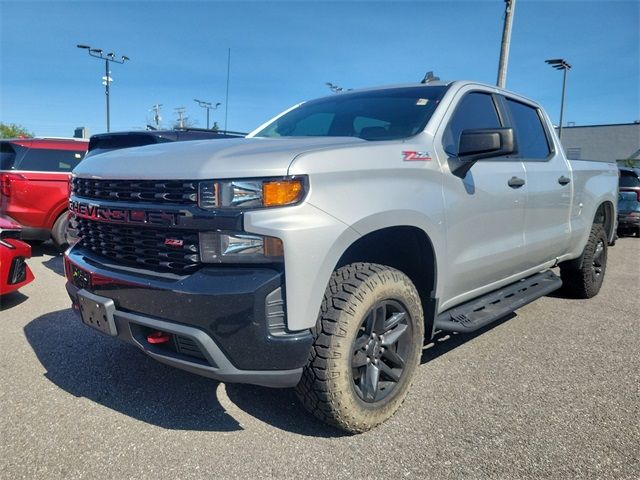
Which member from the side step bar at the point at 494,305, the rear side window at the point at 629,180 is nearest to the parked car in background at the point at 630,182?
the rear side window at the point at 629,180

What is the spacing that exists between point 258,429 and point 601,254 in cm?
458

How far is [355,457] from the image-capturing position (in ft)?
7.91

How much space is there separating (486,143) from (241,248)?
157 cm

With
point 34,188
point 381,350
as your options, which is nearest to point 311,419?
point 381,350

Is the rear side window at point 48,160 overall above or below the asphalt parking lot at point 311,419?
above

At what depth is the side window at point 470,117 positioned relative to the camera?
3.14 m

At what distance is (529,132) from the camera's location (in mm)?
4289

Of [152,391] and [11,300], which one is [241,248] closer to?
[152,391]

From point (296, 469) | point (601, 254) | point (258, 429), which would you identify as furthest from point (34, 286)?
point (601, 254)

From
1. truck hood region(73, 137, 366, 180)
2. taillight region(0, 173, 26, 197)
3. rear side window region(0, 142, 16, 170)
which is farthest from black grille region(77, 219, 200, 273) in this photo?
rear side window region(0, 142, 16, 170)

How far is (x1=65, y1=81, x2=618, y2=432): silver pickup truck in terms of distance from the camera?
213 cm

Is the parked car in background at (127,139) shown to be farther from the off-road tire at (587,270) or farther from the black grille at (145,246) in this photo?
the off-road tire at (587,270)

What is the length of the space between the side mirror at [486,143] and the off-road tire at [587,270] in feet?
9.16

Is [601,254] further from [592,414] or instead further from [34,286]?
[34,286]
